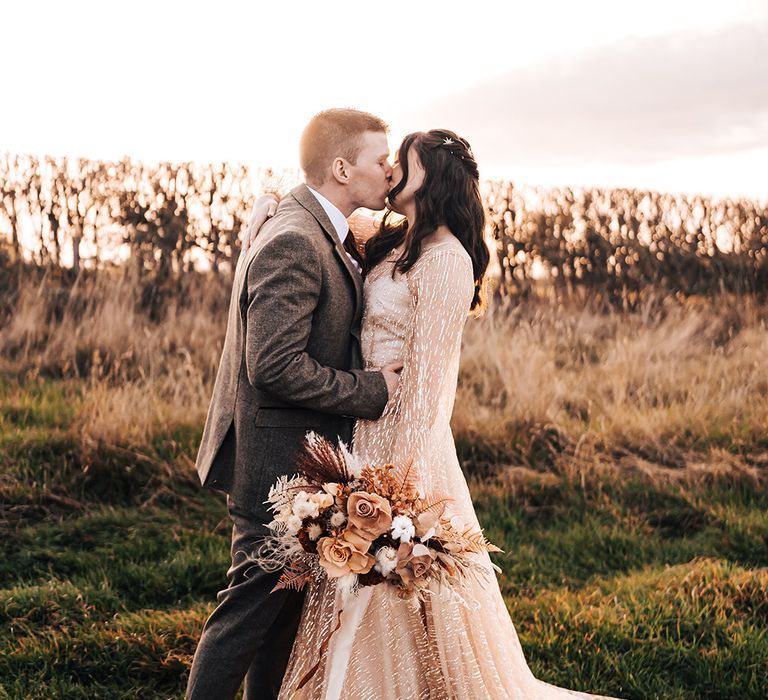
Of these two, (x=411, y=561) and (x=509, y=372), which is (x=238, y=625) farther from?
(x=509, y=372)

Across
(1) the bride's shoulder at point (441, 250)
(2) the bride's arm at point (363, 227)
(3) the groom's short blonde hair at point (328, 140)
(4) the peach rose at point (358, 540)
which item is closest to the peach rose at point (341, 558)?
(4) the peach rose at point (358, 540)

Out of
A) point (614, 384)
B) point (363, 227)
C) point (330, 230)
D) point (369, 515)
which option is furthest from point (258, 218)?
point (614, 384)

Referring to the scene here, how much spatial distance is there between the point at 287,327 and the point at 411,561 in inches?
34.8

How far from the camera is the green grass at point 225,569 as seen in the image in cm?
411

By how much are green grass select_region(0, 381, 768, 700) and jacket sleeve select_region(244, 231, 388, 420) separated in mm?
1799

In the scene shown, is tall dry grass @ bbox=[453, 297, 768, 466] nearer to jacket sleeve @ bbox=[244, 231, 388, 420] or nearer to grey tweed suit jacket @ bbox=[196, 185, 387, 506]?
grey tweed suit jacket @ bbox=[196, 185, 387, 506]

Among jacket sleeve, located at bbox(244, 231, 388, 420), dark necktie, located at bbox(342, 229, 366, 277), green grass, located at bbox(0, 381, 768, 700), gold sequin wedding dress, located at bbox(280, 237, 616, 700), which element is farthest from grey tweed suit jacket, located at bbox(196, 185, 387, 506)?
green grass, located at bbox(0, 381, 768, 700)

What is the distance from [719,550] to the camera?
17.9ft

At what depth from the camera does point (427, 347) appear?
3.27 m

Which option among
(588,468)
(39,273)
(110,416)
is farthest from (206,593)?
(39,273)

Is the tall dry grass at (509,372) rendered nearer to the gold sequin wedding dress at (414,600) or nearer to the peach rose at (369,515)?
the gold sequin wedding dress at (414,600)

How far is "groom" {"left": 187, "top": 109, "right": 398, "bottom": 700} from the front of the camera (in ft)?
9.86

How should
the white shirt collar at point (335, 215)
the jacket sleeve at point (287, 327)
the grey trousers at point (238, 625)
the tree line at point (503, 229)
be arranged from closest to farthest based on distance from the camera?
the jacket sleeve at point (287, 327), the grey trousers at point (238, 625), the white shirt collar at point (335, 215), the tree line at point (503, 229)

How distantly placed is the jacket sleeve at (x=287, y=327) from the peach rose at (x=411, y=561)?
622mm
